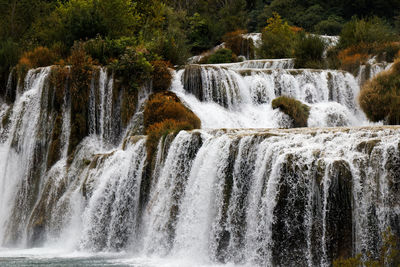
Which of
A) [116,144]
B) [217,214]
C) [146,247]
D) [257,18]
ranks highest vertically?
[257,18]

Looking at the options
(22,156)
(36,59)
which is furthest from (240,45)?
(22,156)

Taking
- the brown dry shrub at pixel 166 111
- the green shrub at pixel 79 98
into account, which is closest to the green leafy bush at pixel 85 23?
the green shrub at pixel 79 98

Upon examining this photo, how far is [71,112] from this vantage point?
60.1 ft

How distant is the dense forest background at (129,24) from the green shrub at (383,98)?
8158 millimetres

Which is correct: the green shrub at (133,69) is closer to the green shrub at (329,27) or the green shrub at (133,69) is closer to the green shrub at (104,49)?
the green shrub at (104,49)

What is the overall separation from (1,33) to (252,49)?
14015mm

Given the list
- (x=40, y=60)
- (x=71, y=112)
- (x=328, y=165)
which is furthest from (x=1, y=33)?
(x=328, y=165)

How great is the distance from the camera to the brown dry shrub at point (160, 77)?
62.2 feet

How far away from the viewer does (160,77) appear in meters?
19.0

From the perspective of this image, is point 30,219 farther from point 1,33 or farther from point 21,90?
point 1,33

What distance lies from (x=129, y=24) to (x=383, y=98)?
1445 cm

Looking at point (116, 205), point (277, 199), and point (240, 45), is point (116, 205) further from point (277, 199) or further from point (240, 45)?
point (240, 45)

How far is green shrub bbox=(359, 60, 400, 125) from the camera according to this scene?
47.7 ft

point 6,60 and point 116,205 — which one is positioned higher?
point 6,60
